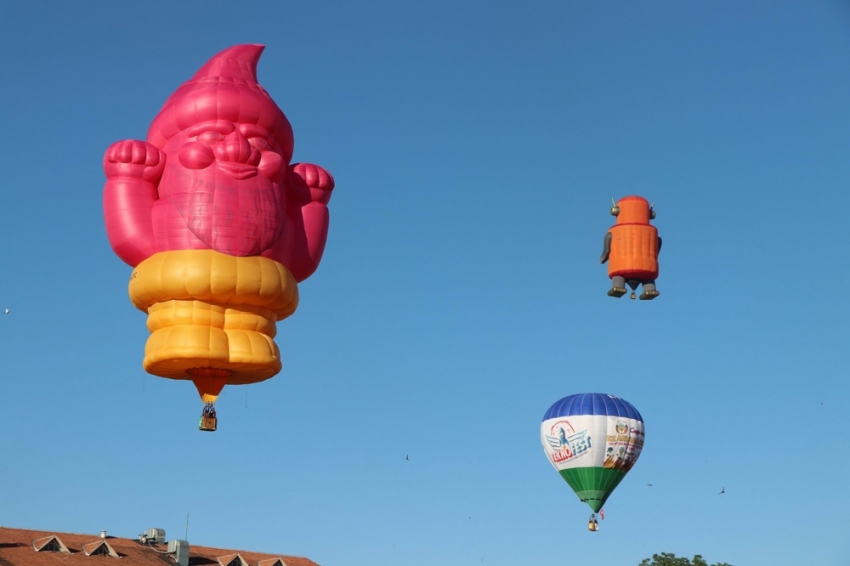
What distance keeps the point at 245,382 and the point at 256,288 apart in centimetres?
206

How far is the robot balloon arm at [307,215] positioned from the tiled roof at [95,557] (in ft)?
35.9

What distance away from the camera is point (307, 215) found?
1273 inches

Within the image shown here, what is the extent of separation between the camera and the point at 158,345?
30.4 m

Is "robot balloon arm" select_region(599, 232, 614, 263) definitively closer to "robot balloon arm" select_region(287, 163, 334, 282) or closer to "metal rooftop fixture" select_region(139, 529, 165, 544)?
"robot balloon arm" select_region(287, 163, 334, 282)

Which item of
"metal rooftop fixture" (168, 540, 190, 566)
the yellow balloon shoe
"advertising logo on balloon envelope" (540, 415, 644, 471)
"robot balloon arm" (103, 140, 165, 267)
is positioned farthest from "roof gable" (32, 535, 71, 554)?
"advertising logo on balloon envelope" (540, 415, 644, 471)

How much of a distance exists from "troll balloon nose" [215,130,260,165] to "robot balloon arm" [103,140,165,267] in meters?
1.13

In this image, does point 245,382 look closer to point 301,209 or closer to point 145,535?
point 301,209

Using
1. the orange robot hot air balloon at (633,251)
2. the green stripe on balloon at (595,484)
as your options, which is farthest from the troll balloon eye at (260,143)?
the green stripe on balloon at (595,484)

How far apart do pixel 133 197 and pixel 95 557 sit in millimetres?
12502

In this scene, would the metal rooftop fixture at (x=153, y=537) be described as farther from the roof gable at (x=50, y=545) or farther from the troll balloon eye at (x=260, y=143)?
the troll balloon eye at (x=260, y=143)

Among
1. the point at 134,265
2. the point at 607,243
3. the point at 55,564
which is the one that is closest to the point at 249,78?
the point at 134,265

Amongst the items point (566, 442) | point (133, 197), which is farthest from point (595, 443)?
point (133, 197)

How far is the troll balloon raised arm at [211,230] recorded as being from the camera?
3038 cm

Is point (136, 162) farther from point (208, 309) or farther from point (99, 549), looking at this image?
point (99, 549)
